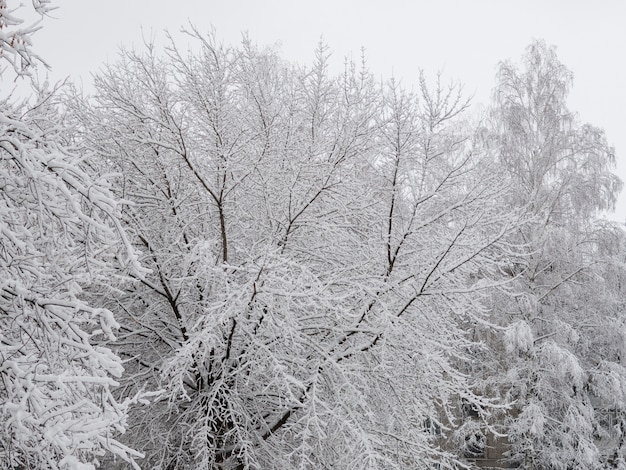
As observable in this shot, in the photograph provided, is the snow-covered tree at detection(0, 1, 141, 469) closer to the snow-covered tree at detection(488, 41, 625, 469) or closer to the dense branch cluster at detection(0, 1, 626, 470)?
the dense branch cluster at detection(0, 1, 626, 470)

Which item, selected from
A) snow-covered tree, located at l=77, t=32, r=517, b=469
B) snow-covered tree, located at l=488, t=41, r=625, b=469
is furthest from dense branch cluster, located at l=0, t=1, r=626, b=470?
snow-covered tree, located at l=488, t=41, r=625, b=469

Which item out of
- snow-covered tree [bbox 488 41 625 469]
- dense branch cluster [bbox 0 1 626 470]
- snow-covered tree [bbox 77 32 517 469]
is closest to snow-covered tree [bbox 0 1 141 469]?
dense branch cluster [bbox 0 1 626 470]

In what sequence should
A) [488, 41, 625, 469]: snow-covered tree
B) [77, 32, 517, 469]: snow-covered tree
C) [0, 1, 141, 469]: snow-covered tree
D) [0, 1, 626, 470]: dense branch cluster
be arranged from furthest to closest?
[488, 41, 625, 469]: snow-covered tree, [77, 32, 517, 469]: snow-covered tree, [0, 1, 626, 470]: dense branch cluster, [0, 1, 141, 469]: snow-covered tree

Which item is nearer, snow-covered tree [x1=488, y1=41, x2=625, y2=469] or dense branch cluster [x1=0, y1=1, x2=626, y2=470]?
dense branch cluster [x1=0, y1=1, x2=626, y2=470]

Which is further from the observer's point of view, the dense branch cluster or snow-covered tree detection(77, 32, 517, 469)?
snow-covered tree detection(77, 32, 517, 469)

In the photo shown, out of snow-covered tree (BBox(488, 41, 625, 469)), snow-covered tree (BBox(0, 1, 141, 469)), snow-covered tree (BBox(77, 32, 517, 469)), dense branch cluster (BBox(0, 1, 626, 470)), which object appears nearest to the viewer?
snow-covered tree (BBox(0, 1, 141, 469))

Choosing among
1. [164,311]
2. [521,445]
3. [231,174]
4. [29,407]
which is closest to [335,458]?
[164,311]

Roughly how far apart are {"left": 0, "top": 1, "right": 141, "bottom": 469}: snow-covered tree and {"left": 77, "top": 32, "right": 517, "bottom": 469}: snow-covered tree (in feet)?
6.78

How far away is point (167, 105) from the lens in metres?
6.17

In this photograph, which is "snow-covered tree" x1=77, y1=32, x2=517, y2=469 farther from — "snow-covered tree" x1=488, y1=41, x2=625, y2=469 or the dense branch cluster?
"snow-covered tree" x1=488, y1=41, x2=625, y2=469

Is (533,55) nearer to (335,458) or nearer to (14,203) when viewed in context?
(335,458)

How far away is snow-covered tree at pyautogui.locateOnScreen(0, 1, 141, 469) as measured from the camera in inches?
118

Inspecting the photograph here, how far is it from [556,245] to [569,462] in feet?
13.8

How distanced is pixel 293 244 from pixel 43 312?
11.2ft
